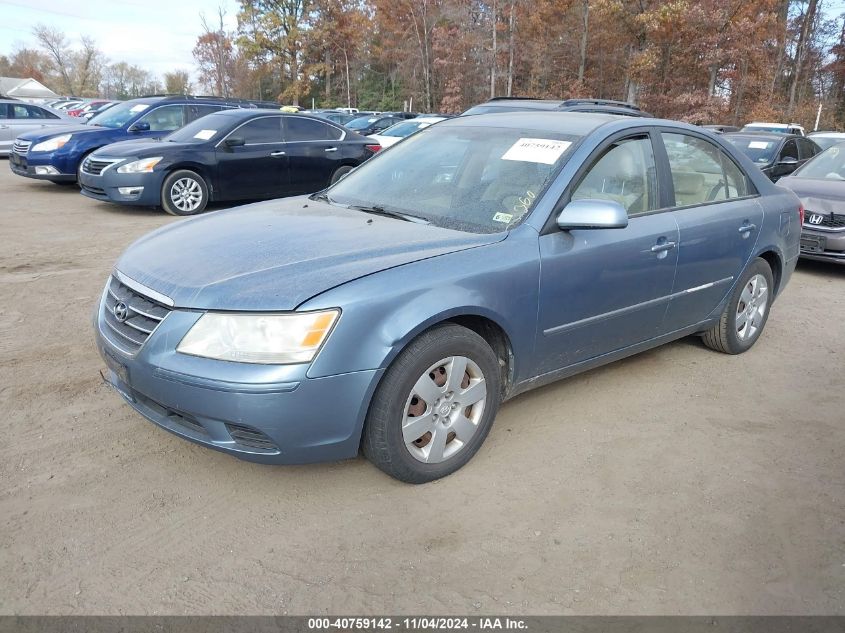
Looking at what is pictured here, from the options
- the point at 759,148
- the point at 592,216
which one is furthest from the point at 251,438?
the point at 759,148

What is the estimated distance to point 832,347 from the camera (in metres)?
5.14

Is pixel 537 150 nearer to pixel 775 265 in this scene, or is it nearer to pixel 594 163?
pixel 594 163

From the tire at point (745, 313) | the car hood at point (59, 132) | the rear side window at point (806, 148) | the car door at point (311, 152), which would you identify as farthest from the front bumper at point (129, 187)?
the rear side window at point (806, 148)

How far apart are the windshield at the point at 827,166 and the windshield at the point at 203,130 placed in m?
7.78

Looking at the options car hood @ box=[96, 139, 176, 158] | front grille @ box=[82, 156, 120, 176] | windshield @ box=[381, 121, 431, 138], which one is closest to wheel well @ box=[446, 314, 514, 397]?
car hood @ box=[96, 139, 176, 158]

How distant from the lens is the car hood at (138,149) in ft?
30.8

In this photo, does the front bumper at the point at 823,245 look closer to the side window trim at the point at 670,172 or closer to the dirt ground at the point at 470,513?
the side window trim at the point at 670,172

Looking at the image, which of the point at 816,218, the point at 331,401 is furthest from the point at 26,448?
the point at 816,218

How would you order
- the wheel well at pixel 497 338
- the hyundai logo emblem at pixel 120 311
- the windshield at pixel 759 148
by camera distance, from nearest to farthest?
the hyundai logo emblem at pixel 120 311 < the wheel well at pixel 497 338 < the windshield at pixel 759 148

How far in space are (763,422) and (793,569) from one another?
1.37 m

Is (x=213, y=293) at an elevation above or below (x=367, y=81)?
below

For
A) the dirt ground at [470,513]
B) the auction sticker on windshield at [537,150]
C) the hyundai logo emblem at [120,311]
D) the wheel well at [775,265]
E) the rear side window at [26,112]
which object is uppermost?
the rear side window at [26,112]

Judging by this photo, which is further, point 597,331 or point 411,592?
point 597,331

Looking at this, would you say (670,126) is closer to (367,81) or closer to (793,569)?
(793,569)
